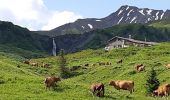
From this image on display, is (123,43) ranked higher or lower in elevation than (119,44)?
higher

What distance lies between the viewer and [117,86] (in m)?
47.7

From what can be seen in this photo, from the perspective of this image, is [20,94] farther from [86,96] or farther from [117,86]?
[117,86]

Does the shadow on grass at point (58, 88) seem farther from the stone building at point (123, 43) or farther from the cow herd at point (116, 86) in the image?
the stone building at point (123, 43)

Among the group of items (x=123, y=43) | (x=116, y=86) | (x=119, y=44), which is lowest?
(x=116, y=86)

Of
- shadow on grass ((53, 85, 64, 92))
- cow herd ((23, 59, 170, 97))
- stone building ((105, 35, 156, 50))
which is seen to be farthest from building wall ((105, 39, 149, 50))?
shadow on grass ((53, 85, 64, 92))

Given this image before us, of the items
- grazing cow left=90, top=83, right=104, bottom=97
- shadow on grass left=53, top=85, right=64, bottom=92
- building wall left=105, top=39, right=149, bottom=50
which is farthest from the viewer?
building wall left=105, top=39, right=149, bottom=50

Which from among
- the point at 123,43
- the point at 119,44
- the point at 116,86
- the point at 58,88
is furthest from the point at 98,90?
the point at 119,44

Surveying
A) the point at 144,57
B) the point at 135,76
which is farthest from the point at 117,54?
the point at 135,76

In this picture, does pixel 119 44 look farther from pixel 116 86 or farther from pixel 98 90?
pixel 98 90

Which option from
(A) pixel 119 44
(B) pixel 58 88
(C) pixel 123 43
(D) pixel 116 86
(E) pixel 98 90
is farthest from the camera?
(A) pixel 119 44

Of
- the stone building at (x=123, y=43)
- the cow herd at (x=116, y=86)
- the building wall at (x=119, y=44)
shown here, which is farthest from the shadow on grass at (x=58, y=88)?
the building wall at (x=119, y=44)

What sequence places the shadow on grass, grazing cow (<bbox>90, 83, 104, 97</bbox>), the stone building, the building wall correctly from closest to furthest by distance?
grazing cow (<bbox>90, 83, 104, 97</bbox>)
the shadow on grass
the stone building
the building wall

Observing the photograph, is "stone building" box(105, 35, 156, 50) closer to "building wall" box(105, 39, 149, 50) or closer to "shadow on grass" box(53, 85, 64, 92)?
"building wall" box(105, 39, 149, 50)

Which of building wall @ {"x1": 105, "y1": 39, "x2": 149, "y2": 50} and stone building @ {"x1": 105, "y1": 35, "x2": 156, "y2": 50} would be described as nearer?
stone building @ {"x1": 105, "y1": 35, "x2": 156, "y2": 50}
